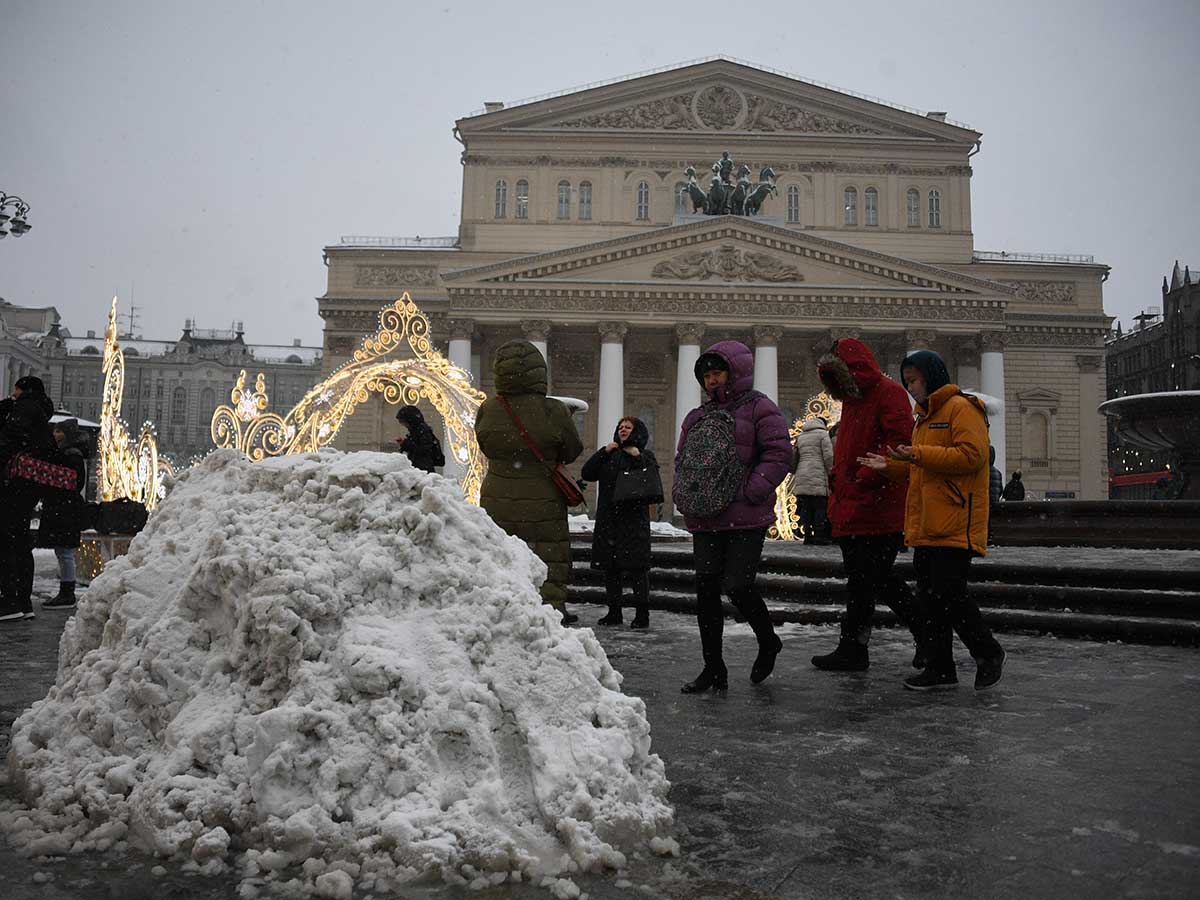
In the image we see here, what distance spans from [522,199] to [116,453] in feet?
105

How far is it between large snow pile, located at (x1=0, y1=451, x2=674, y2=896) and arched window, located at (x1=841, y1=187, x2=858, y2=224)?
40163mm

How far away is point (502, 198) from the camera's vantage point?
4109cm

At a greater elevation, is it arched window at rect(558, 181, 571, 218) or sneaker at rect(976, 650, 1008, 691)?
arched window at rect(558, 181, 571, 218)

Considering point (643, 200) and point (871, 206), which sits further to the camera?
point (871, 206)

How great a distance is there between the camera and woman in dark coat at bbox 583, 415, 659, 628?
7.49 meters

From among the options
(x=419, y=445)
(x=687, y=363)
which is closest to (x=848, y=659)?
(x=419, y=445)

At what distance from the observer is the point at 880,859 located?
8.46 feet

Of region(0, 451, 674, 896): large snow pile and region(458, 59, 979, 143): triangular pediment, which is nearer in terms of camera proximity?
region(0, 451, 674, 896): large snow pile

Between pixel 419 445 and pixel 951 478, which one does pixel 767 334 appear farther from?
pixel 951 478

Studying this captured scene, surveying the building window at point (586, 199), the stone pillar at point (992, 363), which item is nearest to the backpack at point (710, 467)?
the stone pillar at point (992, 363)

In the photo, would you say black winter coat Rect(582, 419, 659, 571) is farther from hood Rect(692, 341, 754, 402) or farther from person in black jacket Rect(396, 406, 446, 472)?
hood Rect(692, 341, 754, 402)

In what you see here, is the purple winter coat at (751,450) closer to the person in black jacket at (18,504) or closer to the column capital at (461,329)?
the person in black jacket at (18,504)

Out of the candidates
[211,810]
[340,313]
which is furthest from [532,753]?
[340,313]

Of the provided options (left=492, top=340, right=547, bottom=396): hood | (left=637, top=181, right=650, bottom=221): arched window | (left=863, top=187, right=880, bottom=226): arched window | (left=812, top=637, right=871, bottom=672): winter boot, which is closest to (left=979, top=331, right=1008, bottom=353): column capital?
(left=863, top=187, right=880, bottom=226): arched window
